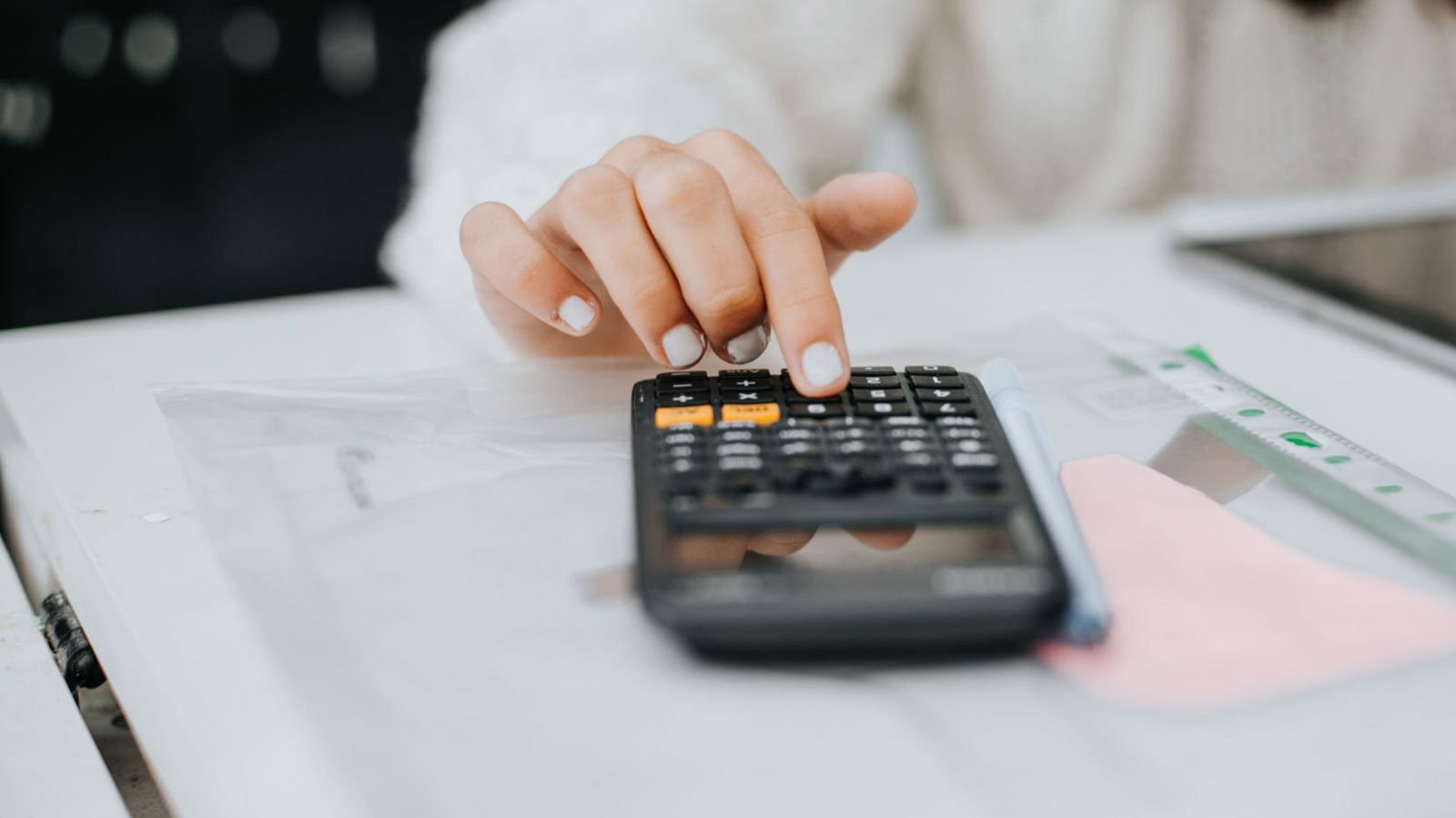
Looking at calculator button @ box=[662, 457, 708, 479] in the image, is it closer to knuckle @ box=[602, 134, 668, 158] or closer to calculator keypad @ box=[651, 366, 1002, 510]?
calculator keypad @ box=[651, 366, 1002, 510]

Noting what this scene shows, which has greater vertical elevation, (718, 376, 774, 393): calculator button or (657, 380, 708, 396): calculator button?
(657, 380, 708, 396): calculator button

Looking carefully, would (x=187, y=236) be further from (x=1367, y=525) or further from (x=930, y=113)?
(x=1367, y=525)

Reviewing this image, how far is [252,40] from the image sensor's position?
1.35 metres

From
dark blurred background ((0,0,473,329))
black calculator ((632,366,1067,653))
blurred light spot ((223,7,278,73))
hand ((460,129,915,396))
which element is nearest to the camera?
black calculator ((632,366,1067,653))

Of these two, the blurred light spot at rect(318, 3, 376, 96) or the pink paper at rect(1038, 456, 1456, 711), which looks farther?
the blurred light spot at rect(318, 3, 376, 96)

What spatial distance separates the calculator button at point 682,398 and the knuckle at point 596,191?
7 centimetres

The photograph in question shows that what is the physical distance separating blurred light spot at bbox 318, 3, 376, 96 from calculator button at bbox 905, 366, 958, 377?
1258mm

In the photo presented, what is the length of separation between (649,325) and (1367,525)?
0.16 meters

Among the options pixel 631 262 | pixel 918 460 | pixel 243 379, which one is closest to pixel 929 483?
pixel 918 460

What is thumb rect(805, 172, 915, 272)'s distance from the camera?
319 mm

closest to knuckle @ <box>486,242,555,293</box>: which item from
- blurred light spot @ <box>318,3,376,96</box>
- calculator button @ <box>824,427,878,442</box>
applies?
calculator button @ <box>824,427,878,442</box>

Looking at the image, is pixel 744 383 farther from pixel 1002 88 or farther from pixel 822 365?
pixel 1002 88

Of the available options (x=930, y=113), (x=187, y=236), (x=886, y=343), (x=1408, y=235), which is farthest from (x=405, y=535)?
(x=187, y=236)

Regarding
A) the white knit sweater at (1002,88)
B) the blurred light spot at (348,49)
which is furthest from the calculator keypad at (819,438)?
the blurred light spot at (348,49)
